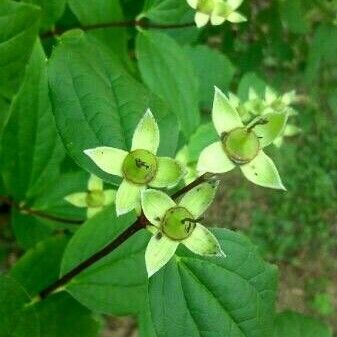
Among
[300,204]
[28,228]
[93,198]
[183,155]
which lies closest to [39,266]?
[28,228]

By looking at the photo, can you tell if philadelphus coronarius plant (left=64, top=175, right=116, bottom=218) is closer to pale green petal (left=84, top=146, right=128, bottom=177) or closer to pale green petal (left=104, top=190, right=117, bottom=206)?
pale green petal (left=104, top=190, right=117, bottom=206)

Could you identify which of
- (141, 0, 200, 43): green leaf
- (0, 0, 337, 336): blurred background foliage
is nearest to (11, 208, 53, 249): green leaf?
(141, 0, 200, 43): green leaf

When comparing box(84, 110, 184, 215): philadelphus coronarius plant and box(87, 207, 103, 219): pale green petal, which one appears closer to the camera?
box(84, 110, 184, 215): philadelphus coronarius plant

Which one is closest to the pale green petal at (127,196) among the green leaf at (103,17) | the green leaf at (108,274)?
the green leaf at (108,274)

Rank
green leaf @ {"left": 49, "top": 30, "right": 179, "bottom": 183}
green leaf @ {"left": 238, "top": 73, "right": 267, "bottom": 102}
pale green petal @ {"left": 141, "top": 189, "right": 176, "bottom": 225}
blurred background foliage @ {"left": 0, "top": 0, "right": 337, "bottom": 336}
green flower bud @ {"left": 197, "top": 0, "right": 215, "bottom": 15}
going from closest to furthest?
pale green petal @ {"left": 141, "top": 189, "right": 176, "bottom": 225}
green leaf @ {"left": 49, "top": 30, "right": 179, "bottom": 183}
green flower bud @ {"left": 197, "top": 0, "right": 215, "bottom": 15}
green leaf @ {"left": 238, "top": 73, "right": 267, "bottom": 102}
blurred background foliage @ {"left": 0, "top": 0, "right": 337, "bottom": 336}

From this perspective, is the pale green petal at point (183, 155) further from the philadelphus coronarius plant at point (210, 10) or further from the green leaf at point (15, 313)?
the green leaf at point (15, 313)

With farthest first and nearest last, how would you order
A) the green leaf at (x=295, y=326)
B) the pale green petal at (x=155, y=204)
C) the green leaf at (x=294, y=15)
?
the green leaf at (x=294, y=15) < the green leaf at (x=295, y=326) < the pale green petal at (x=155, y=204)
